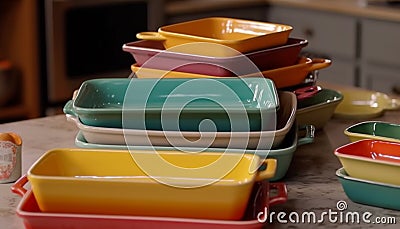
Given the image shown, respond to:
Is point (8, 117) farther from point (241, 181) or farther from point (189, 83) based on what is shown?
point (241, 181)

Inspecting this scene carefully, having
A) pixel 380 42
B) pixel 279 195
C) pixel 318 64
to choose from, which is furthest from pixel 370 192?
pixel 380 42

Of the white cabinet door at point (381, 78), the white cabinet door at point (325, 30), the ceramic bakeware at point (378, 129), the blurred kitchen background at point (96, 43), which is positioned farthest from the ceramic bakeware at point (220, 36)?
the white cabinet door at point (325, 30)

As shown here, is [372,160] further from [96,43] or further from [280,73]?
[96,43]

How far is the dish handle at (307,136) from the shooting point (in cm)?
146

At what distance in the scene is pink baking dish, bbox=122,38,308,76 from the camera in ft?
4.93

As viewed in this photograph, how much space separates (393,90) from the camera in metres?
3.51

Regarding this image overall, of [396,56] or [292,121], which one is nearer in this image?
[292,121]

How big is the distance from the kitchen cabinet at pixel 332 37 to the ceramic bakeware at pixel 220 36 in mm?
1955

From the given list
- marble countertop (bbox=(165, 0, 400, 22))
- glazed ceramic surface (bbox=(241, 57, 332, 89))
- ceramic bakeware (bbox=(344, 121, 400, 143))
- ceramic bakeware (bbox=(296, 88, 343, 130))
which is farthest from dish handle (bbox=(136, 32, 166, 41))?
marble countertop (bbox=(165, 0, 400, 22))

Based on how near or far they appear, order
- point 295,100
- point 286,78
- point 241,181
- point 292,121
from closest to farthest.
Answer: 1. point 241,181
2. point 292,121
3. point 295,100
4. point 286,78

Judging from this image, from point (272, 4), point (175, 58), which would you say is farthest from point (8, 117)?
point (175, 58)

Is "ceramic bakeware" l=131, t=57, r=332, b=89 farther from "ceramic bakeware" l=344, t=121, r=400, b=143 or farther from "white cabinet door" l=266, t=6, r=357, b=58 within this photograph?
"white cabinet door" l=266, t=6, r=357, b=58

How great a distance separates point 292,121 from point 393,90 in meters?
2.24

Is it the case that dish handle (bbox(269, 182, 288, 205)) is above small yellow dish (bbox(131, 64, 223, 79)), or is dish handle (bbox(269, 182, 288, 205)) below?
below
